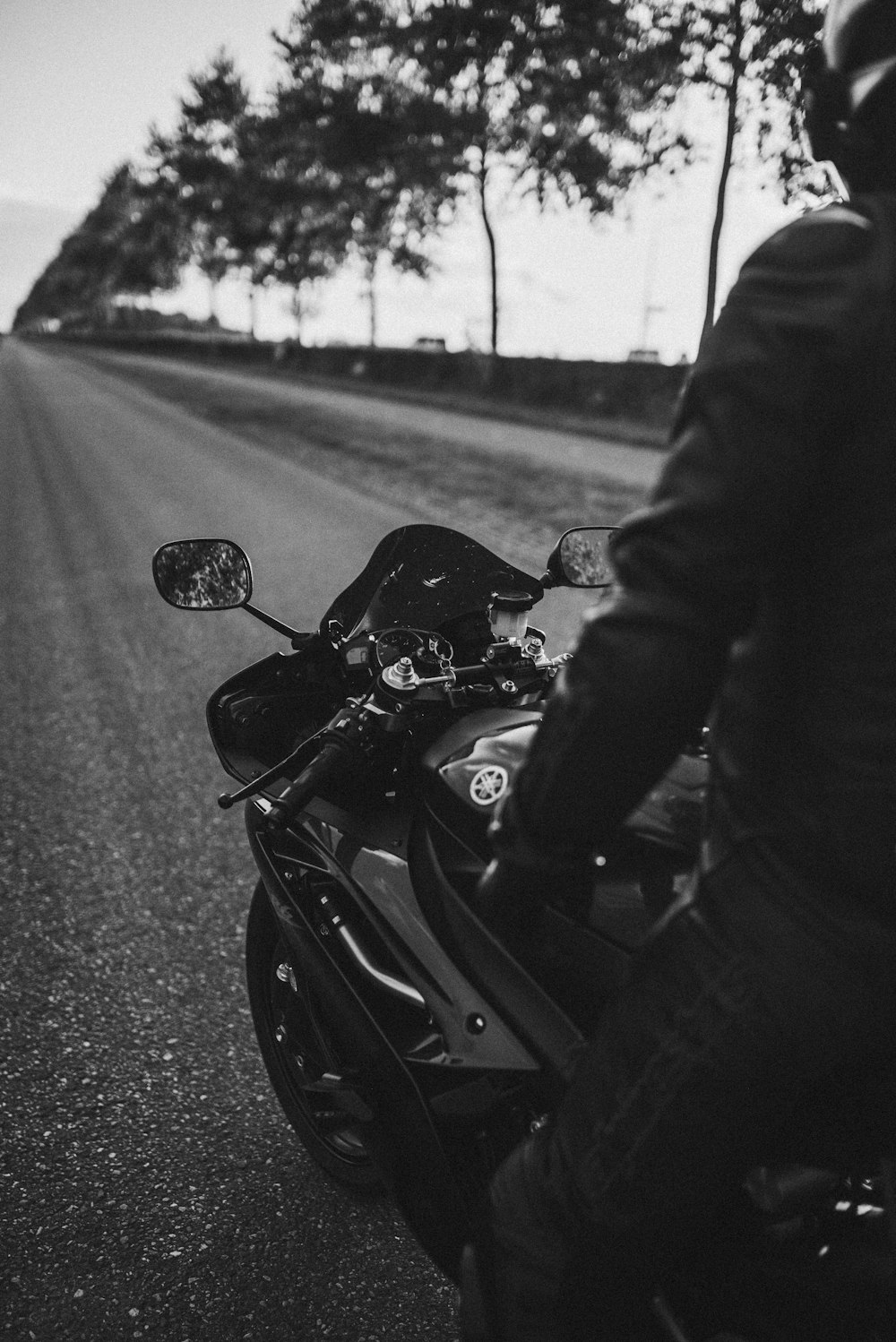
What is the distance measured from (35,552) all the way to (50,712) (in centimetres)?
416

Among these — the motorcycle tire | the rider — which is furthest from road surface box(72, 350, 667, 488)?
the rider

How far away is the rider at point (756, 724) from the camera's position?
0.98 m

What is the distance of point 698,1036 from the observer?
3.73 feet

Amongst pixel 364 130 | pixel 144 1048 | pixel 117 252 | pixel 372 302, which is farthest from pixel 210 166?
pixel 144 1048

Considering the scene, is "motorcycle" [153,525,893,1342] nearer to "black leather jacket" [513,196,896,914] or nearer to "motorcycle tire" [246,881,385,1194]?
"motorcycle tire" [246,881,385,1194]

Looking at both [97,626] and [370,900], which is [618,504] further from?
[370,900]

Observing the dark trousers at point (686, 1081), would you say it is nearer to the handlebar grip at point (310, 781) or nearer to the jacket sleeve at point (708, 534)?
the jacket sleeve at point (708, 534)

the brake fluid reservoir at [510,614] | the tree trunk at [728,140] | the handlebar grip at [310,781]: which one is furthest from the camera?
the tree trunk at [728,140]

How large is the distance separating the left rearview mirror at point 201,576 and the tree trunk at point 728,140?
1480cm

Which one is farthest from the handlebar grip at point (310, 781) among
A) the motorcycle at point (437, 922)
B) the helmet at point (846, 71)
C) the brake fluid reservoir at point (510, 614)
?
the helmet at point (846, 71)

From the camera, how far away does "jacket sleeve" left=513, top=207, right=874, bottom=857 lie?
969 millimetres

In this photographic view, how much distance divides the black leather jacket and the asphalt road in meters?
1.46

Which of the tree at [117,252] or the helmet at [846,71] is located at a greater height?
the tree at [117,252]

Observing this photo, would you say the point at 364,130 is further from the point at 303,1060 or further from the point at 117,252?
the point at 117,252
